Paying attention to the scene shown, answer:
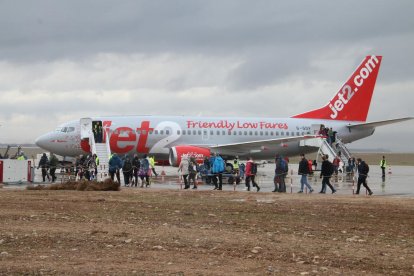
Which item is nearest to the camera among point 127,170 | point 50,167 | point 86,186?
point 86,186

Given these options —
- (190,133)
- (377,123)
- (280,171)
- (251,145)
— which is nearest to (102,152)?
(190,133)

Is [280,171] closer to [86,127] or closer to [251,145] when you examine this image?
[251,145]

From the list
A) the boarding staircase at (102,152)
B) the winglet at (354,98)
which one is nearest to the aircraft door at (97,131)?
the boarding staircase at (102,152)

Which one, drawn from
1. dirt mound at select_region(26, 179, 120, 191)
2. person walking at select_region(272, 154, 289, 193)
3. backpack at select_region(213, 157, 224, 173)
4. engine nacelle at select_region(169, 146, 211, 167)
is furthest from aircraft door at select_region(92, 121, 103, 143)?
person walking at select_region(272, 154, 289, 193)

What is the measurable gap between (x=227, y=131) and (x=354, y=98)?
983 cm

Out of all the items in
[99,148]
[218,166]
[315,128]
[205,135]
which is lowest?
[218,166]

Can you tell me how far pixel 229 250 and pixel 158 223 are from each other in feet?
11.7

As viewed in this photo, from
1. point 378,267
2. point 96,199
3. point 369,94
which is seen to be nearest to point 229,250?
point 378,267

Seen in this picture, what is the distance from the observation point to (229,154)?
40.7m

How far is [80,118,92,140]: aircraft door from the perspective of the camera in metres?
37.4

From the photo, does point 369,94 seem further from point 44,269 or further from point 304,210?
point 44,269

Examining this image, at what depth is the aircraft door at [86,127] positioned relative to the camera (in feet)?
123

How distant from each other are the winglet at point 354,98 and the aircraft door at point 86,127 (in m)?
15.2

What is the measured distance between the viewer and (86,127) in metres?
37.8
